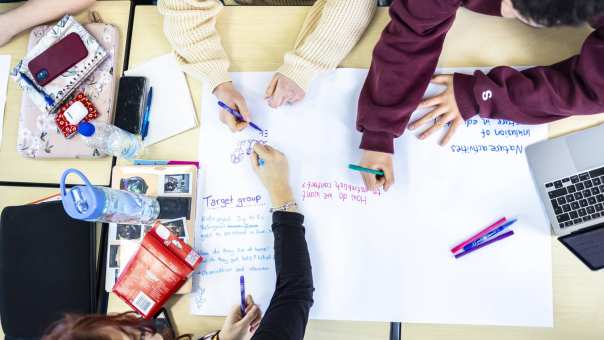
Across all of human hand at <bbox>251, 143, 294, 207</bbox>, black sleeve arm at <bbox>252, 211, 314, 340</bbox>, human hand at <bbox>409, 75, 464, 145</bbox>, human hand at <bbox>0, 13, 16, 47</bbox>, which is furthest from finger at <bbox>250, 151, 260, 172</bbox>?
human hand at <bbox>0, 13, 16, 47</bbox>

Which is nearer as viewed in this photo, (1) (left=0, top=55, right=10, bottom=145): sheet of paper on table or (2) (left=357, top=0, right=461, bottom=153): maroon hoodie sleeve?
(2) (left=357, top=0, right=461, bottom=153): maroon hoodie sleeve

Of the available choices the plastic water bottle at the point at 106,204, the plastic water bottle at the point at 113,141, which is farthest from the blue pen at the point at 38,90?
the plastic water bottle at the point at 106,204

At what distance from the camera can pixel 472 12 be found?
1012 mm

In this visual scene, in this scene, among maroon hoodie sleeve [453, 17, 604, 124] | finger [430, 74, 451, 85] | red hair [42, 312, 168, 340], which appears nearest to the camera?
red hair [42, 312, 168, 340]

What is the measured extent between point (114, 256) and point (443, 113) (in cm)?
73

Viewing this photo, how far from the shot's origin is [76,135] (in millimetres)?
1062

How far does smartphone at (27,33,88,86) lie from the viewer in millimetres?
1069

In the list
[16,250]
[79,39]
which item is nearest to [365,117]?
[79,39]

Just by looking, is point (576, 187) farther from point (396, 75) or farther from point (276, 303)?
point (276, 303)

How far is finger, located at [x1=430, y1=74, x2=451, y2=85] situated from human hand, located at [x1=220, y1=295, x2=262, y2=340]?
57 cm

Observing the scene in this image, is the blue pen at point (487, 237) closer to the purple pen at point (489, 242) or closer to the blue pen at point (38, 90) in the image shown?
the purple pen at point (489, 242)

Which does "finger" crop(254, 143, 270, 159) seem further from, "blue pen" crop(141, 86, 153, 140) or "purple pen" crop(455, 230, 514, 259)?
"purple pen" crop(455, 230, 514, 259)

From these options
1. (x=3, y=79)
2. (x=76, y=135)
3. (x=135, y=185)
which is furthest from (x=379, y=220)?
(x=3, y=79)

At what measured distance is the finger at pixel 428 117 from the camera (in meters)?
0.98
